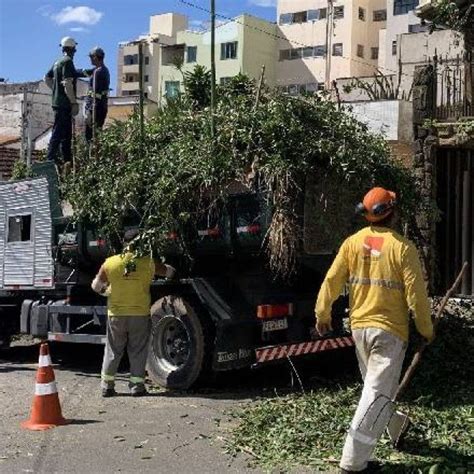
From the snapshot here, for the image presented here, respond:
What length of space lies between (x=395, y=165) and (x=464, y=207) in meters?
5.82

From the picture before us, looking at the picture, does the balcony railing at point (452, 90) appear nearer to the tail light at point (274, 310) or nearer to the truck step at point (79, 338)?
the tail light at point (274, 310)

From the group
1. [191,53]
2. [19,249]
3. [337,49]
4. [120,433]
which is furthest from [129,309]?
[191,53]

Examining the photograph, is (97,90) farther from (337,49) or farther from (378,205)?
(337,49)

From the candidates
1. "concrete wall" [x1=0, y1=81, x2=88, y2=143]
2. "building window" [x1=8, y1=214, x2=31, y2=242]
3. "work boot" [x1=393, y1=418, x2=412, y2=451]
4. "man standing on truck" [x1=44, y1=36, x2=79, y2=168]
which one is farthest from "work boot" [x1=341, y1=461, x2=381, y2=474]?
"concrete wall" [x1=0, y1=81, x2=88, y2=143]

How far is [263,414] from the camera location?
6.58 meters

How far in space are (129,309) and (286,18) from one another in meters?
59.2

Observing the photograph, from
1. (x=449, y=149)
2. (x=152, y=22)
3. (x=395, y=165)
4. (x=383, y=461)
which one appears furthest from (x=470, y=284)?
(x=152, y=22)

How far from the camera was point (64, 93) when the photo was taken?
11055mm

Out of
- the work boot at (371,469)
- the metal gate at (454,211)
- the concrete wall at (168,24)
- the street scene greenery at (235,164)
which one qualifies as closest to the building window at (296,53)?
the concrete wall at (168,24)

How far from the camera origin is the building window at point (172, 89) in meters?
8.87

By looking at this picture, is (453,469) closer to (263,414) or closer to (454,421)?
(454,421)

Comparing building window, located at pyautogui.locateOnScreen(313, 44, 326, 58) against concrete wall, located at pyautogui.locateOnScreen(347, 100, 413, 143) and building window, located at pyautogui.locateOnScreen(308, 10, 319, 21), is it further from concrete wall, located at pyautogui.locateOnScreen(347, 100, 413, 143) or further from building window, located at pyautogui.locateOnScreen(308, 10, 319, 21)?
concrete wall, located at pyautogui.locateOnScreen(347, 100, 413, 143)

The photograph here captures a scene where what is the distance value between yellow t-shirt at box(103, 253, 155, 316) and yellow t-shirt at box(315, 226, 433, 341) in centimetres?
307

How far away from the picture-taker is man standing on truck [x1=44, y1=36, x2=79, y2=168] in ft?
35.5
